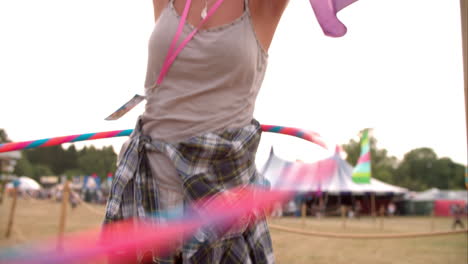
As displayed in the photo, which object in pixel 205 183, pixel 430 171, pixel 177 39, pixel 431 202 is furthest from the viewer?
pixel 430 171

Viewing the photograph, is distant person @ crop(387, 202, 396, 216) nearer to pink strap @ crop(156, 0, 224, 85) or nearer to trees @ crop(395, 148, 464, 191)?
pink strap @ crop(156, 0, 224, 85)

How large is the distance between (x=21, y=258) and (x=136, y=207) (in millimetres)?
408

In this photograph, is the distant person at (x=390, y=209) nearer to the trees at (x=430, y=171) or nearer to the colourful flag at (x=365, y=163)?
the colourful flag at (x=365, y=163)

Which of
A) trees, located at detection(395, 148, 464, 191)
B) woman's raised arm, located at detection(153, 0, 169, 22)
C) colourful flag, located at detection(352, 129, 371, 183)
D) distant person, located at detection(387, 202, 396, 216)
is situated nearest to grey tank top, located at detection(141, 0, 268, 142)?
woman's raised arm, located at detection(153, 0, 169, 22)

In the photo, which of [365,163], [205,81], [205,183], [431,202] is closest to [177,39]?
[205,81]

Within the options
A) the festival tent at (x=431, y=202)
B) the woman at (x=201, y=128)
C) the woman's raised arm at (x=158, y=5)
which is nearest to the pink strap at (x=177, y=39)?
the woman at (x=201, y=128)

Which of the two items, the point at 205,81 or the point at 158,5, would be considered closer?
the point at 205,81

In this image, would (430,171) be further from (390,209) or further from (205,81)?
(205,81)

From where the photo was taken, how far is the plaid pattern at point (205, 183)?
104cm

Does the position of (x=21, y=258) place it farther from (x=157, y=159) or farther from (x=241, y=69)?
(x=241, y=69)

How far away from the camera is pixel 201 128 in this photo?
1126 mm

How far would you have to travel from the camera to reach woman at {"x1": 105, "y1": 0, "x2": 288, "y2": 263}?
3.50 feet

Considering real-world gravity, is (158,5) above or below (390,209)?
above

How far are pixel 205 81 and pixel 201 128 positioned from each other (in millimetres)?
141
